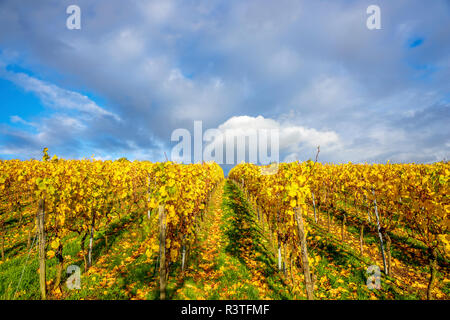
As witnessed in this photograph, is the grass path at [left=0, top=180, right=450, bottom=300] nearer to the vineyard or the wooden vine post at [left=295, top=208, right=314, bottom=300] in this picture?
the vineyard

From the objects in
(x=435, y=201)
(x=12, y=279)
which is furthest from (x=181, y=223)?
(x=435, y=201)

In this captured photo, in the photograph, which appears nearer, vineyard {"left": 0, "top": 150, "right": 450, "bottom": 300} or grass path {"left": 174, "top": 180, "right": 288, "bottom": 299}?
vineyard {"left": 0, "top": 150, "right": 450, "bottom": 300}

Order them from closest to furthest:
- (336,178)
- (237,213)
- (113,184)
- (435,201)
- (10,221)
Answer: (435,201) < (113,184) < (10,221) < (336,178) < (237,213)

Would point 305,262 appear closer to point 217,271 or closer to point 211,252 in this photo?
point 217,271

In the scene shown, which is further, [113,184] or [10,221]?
[10,221]

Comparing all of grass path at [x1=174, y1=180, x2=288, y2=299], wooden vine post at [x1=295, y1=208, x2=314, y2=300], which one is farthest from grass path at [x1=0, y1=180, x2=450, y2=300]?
wooden vine post at [x1=295, y1=208, x2=314, y2=300]

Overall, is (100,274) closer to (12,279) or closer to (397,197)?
(12,279)

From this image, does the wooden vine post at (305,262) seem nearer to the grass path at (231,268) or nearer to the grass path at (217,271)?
the grass path at (217,271)

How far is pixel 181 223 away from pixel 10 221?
15.3m

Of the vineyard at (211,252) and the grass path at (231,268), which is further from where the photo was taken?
the grass path at (231,268)

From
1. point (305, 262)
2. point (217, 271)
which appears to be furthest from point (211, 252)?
point (305, 262)

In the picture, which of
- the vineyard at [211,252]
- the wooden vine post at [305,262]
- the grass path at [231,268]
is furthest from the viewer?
the grass path at [231,268]

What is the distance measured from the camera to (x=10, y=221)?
12.3 m

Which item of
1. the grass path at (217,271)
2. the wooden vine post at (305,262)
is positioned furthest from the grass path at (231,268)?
the wooden vine post at (305,262)
